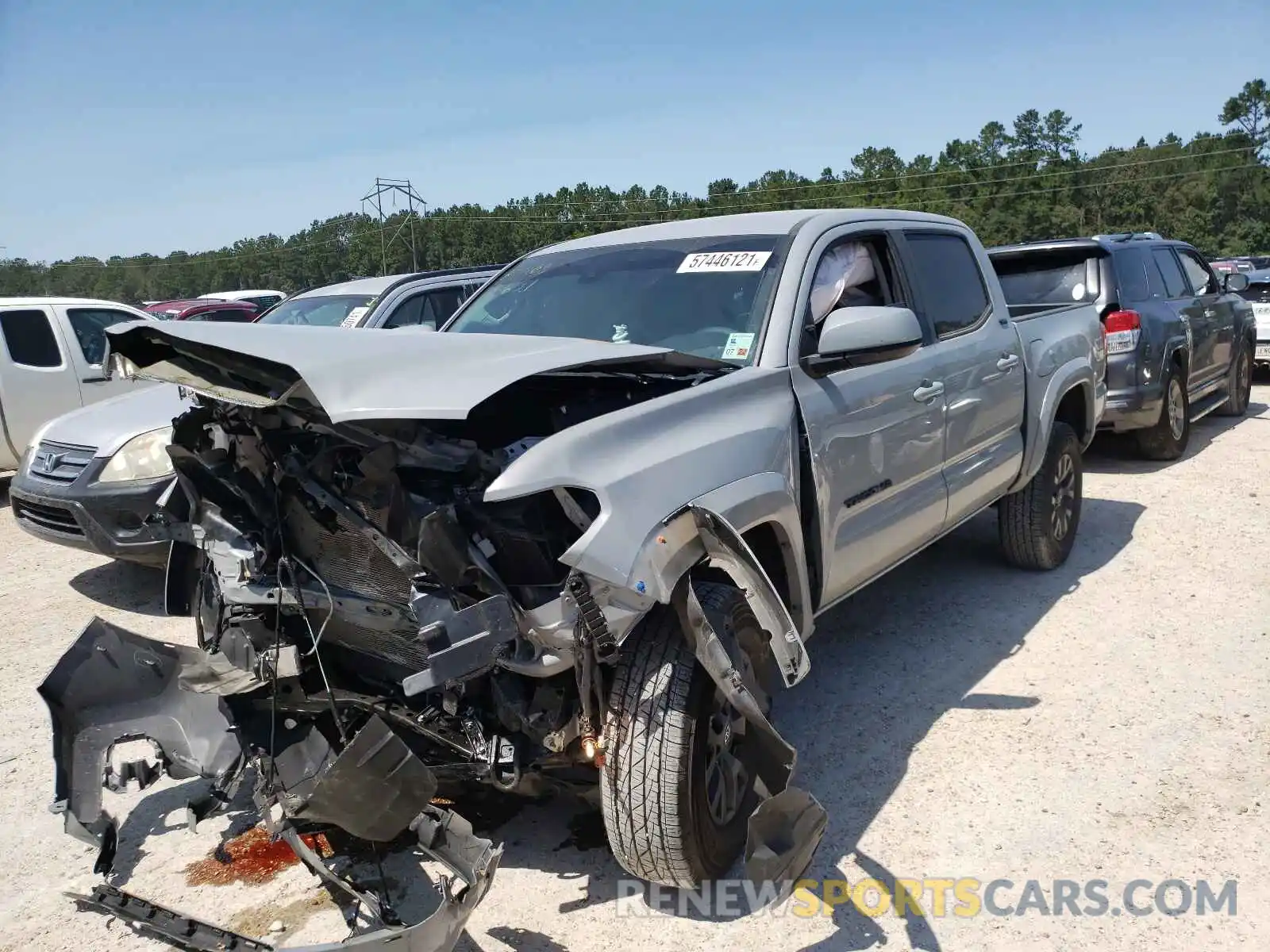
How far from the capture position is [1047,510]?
17.9 feet

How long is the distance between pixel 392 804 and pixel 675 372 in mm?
1555

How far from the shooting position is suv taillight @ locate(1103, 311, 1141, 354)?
7.86m

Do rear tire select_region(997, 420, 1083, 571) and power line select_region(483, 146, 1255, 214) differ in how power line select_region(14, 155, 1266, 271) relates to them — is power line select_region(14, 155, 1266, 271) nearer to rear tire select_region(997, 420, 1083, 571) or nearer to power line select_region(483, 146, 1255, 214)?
power line select_region(483, 146, 1255, 214)

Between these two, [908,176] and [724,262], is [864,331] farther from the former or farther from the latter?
[908,176]

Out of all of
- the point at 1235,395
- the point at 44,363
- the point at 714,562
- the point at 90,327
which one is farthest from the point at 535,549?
the point at 1235,395

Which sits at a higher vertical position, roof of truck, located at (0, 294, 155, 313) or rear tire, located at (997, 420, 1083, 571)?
roof of truck, located at (0, 294, 155, 313)

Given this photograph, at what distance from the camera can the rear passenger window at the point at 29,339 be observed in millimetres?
8906

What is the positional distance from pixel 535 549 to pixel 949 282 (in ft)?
9.65

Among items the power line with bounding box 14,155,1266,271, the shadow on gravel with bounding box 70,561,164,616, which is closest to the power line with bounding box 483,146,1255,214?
the power line with bounding box 14,155,1266,271

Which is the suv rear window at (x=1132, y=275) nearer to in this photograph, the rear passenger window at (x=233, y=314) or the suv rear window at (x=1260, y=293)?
the suv rear window at (x=1260, y=293)

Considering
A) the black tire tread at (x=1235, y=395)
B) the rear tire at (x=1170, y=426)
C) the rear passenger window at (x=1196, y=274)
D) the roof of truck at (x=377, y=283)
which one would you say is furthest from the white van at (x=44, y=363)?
the black tire tread at (x=1235, y=395)

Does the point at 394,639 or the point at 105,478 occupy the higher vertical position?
the point at 105,478

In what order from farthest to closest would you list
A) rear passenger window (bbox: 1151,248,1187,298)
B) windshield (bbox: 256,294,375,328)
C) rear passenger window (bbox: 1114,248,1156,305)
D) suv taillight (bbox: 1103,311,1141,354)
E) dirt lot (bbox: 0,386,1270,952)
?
rear passenger window (bbox: 1151,248,1187,298), windshield (bbox: 256,294,375,328), rear passenger window (bbox: 1114,248,1156,305), suv taillight (bbox: 1103,311,1141,354), dirt lot (bbox: 0,386,1270,952)

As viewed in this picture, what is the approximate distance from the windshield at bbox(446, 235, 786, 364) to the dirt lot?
1.64 metres
